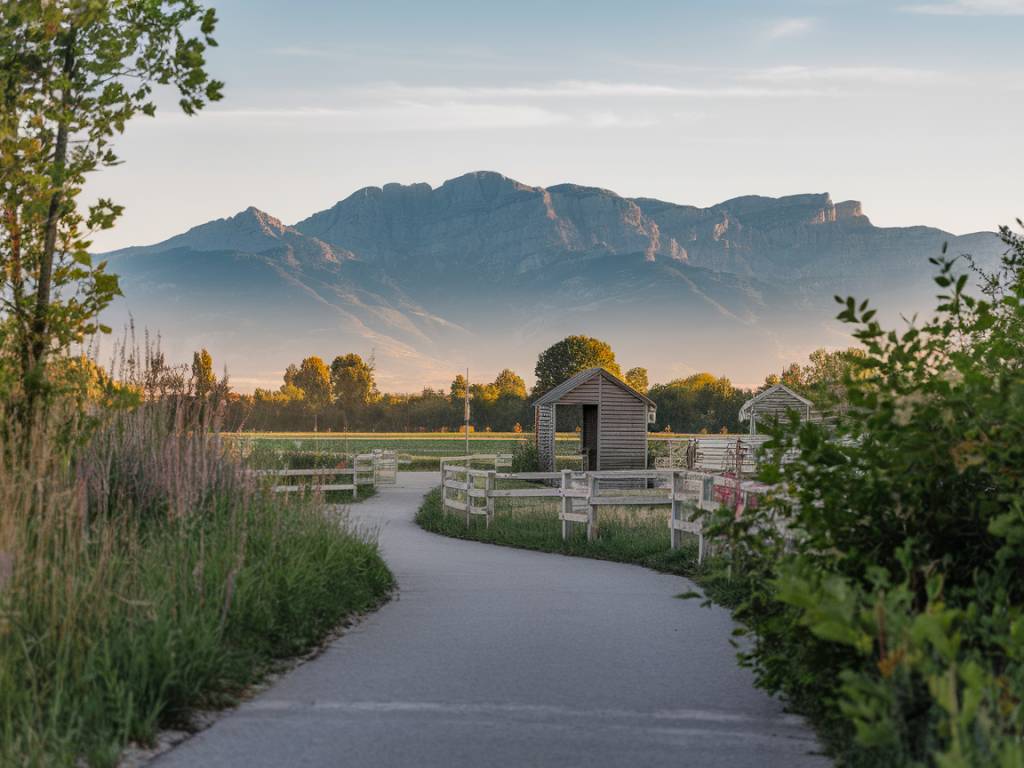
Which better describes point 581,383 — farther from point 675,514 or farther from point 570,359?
point 570,359

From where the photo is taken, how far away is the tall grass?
6.30m

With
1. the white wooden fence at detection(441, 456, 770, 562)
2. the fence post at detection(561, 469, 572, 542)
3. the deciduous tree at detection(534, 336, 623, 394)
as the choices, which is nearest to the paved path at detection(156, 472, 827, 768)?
the white wooden fence at detection(441, 456, 770, 562)

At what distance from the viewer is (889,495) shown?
6293mm

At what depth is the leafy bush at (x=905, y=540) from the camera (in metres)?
4.95

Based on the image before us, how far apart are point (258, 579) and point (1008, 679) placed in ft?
19.5

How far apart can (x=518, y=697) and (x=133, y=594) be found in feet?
8.70

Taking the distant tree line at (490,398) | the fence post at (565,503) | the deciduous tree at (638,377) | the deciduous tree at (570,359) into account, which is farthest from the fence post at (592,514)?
the deciduous tree at (638,377)

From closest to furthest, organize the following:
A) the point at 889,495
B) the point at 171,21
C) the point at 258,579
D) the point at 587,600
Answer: the point at 889,495 < the point at 258,579 < the point at 171,21 < the point at 587,600

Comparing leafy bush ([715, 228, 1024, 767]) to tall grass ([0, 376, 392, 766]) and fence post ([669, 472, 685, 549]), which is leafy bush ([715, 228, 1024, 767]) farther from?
fence post ([669, 472, 685, 549])

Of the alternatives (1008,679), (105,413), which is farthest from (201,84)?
(1008,679)

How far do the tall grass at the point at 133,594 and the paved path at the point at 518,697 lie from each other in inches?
14.1

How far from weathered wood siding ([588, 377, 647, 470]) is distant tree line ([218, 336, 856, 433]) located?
31070 mm

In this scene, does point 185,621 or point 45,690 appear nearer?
point 45,690

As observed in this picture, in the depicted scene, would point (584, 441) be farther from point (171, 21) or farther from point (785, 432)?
point (785, 432)
